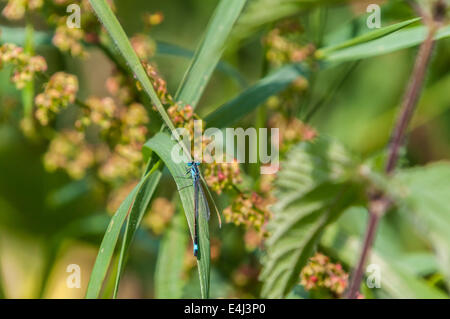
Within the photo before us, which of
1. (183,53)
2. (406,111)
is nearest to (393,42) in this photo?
(406,111)

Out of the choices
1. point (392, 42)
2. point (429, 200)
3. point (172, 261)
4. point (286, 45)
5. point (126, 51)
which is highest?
point (286, 45)

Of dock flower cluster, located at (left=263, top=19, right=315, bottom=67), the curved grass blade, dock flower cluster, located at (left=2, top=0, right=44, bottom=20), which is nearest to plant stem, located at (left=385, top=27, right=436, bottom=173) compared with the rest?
the curved grass blade

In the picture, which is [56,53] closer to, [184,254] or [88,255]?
Result: [88,255]

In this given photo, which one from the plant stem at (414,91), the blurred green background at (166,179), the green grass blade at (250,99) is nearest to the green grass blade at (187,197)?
the green grass blade at (250,99)

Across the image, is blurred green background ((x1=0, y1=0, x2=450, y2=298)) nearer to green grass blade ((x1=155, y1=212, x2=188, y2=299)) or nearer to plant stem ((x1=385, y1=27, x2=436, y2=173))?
green grass blade ((x1=155, y1=212, x2=188, y2=299))

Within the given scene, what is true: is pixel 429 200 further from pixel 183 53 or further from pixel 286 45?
pixel 183 53

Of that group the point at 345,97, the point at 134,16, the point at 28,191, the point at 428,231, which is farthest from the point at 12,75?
the point at 345,97
